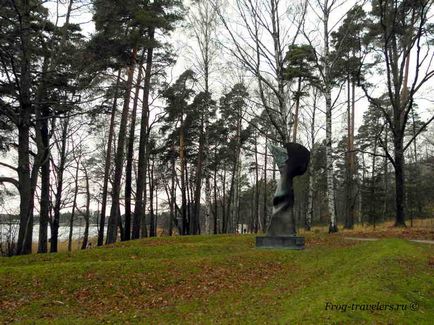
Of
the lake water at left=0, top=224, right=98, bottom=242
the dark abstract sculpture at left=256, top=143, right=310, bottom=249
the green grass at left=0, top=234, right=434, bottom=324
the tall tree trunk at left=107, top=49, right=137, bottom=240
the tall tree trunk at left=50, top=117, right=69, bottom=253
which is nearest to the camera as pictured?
the green grass at left=0, top=234, right=434, bottom=324

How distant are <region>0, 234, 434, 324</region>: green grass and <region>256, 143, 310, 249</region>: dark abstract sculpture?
0.88m

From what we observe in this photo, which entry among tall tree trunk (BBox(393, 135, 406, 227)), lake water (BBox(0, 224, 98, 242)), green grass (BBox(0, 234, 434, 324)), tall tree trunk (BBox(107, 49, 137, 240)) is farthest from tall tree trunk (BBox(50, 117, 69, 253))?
tall tree trunk (BBox(393, 135, 406, 227))

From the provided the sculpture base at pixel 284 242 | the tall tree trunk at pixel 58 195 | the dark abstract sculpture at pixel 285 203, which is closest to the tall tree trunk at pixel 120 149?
the tall tree trunk at pixel 58 195

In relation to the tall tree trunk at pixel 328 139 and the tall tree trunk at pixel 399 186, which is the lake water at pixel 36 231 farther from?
the tall tree trunk at pixel 399 186

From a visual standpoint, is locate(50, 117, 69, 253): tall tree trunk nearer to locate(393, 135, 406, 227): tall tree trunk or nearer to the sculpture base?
the sculpture base

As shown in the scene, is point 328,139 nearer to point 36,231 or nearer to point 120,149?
point 120,149

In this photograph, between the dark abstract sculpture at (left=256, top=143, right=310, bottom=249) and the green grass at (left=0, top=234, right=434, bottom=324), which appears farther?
the dark abstract sculpture at (left=256, top=143, right=310, bottom=249)

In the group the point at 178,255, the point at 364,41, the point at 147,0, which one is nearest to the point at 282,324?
the point at 178,255

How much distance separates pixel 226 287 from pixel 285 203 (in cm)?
539

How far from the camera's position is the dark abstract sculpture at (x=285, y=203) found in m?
13.2

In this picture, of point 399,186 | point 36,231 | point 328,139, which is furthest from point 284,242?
point 36,231

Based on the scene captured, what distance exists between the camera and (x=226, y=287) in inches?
355

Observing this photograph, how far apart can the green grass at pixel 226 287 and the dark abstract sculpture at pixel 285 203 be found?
0.88 metres

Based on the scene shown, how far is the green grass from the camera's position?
6.78m
